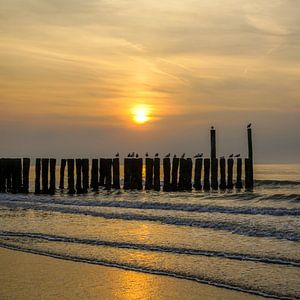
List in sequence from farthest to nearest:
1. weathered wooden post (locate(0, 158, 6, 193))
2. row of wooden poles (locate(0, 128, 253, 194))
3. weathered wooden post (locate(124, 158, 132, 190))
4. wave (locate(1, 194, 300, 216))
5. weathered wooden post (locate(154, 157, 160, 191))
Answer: weathered wooden post (locate(0, 158, 6, 193)), row of wooden poles (locate(0, 128, 253, 194)), weathered wooden post (locate(124, 158, 132, 190)), weathered wooden post (locate(154, 157, 160, 191)), wave (locate(1, 194, 300, 216))

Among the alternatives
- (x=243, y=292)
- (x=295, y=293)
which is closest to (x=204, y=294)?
(x=243, y=292)

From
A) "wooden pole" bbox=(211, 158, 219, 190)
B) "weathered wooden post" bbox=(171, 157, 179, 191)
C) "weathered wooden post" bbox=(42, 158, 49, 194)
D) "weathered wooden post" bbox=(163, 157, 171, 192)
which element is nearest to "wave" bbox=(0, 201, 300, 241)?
"weathered wooden post" bbox=(42, 158, 49, 194)

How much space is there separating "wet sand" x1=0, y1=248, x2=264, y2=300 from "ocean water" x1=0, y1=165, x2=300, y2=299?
1.08ft

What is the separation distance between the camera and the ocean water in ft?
25.5

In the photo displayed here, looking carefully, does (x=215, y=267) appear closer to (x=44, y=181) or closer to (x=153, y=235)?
(x=153, y=235)

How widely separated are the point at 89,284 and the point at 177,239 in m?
4.02

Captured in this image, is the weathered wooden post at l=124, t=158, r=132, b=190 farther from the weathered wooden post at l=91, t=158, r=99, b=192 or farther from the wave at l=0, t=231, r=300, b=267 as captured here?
the wave at l=0, t=231, r=300, b=267

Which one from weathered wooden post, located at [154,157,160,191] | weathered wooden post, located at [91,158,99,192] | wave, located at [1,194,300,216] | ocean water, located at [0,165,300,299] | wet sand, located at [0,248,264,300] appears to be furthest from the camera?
weathered wooden post, located at [91,158,99,192]

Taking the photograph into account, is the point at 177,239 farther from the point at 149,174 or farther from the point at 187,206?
the point at 149,174

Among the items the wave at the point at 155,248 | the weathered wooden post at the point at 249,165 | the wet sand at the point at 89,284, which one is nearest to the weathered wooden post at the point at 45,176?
the weathered wooden post at the point at 249,165

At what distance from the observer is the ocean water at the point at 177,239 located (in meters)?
7.78

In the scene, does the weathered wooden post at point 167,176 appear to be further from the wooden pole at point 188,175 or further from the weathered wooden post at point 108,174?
the weathered wooden post at point 108,174

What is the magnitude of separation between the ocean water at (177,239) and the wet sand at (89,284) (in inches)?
12.9

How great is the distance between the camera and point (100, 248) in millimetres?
10039
